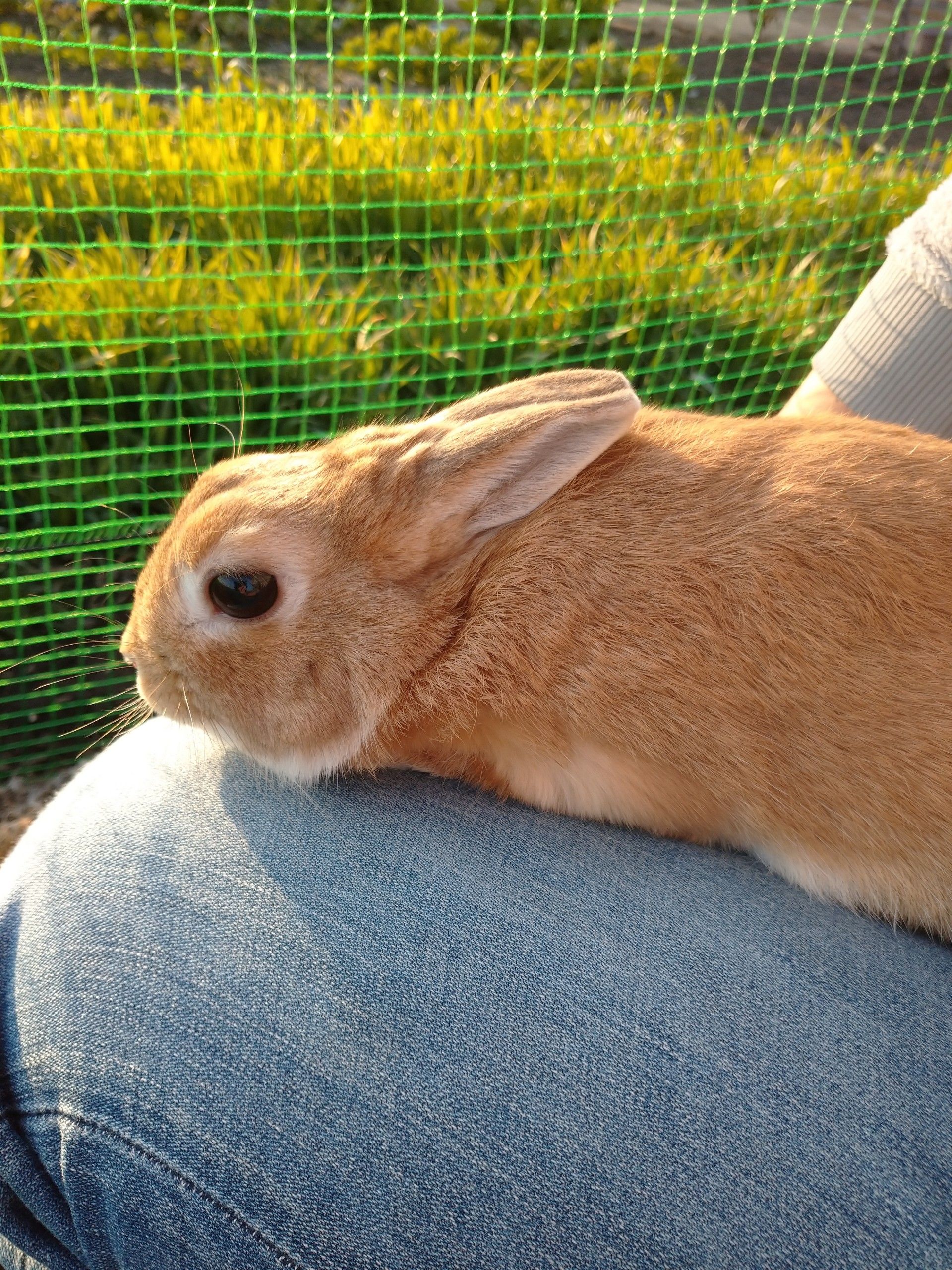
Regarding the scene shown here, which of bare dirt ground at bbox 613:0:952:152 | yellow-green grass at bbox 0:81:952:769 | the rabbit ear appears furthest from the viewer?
bare dirt ground at bbox 613:0:952:152

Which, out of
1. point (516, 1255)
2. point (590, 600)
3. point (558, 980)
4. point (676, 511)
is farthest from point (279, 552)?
point (516, 1255)

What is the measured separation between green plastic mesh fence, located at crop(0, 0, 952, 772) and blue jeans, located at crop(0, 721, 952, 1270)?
1008mm

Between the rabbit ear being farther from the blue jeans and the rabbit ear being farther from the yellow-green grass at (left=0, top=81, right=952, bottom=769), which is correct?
the yellow-green grass at (left=0, top=81, right=952, bottom=769)

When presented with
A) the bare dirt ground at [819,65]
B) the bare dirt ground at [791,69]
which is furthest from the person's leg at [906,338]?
the bare dirt ground at [819,65]

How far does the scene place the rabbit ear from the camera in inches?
59.8

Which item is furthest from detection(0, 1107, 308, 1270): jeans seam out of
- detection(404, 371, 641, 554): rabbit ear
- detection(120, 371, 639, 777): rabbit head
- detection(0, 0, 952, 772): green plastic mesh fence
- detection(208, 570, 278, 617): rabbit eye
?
detection(0, 0, 952, 772): green plastic mesh fence

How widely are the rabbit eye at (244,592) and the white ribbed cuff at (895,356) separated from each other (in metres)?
1.27

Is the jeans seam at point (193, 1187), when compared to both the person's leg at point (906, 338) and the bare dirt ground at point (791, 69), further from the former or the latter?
the bare dirt ground at point (791, 69)

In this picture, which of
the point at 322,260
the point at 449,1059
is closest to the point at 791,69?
the point at 322,260

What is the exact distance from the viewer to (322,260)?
3393 mm

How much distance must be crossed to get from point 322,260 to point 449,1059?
9.17ft

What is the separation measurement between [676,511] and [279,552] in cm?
60

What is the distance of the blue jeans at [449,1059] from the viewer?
1.13 m

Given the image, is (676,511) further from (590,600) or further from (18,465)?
(18,465)
